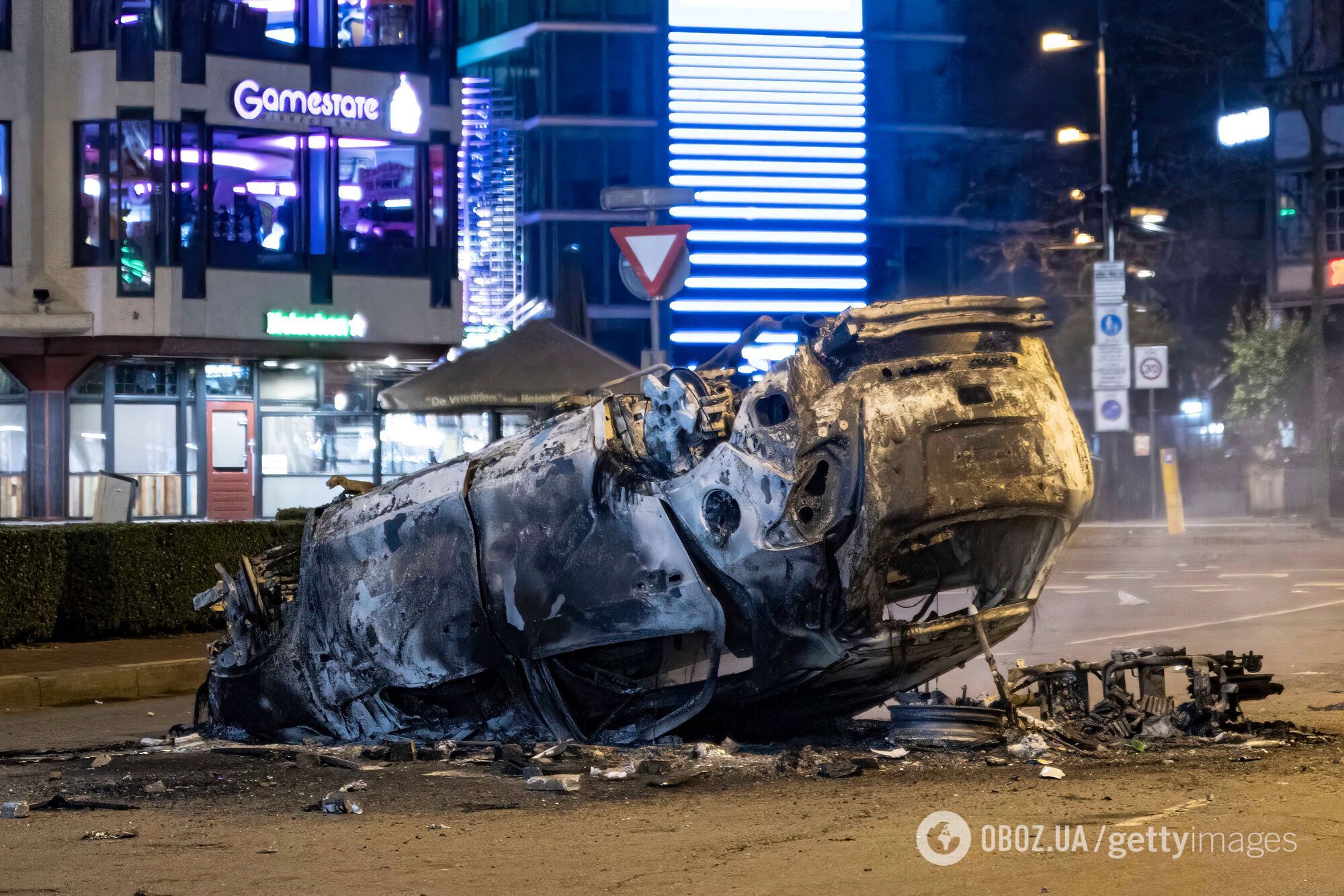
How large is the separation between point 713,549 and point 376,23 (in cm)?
2455

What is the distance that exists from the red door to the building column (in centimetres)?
243

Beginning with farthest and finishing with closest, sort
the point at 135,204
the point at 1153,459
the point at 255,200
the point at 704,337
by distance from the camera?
1. the point at 704,337
2. the point at 1153,459
3. the point at 255,200
4. the point at 135,204

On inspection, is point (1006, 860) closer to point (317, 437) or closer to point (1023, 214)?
point (317, 437)

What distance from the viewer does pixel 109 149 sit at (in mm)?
25719

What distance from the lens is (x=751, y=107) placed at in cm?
3978

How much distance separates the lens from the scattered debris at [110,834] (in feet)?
16.9

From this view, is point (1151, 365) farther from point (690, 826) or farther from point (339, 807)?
point (339, 807)

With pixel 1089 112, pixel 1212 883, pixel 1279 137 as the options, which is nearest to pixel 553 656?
pixel 1212 883

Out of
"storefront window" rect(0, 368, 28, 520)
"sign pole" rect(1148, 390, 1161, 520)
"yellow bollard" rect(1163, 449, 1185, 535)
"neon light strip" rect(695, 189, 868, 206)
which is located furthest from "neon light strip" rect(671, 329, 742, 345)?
"storefront window" rect(0, 368, 28, 520)

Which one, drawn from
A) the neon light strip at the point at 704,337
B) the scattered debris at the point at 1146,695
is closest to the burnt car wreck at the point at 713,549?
the scattered debris at the point at 1146,695

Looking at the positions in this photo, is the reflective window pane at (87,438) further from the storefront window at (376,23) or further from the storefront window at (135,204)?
the storefront window at (376,23)

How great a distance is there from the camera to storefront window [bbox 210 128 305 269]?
26.5 meters

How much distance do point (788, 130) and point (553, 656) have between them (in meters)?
34.9

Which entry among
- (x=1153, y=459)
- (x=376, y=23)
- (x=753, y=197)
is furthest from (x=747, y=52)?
(x=1153, y=459)
